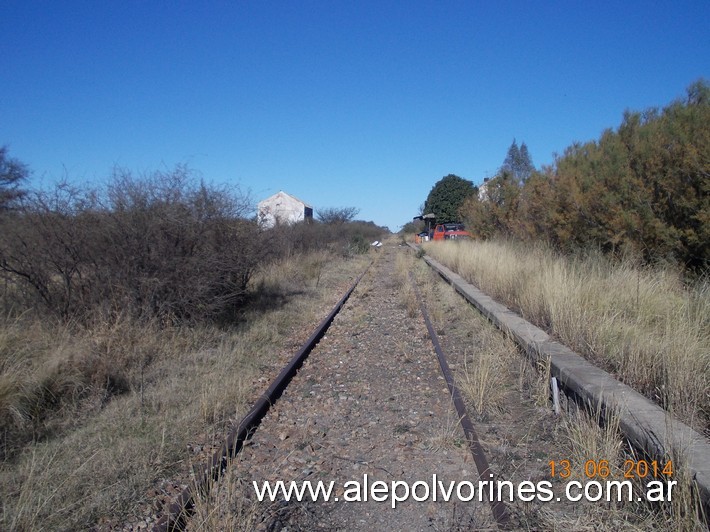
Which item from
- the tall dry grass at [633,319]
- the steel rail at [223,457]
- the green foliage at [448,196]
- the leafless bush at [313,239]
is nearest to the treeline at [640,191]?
the tall dry grass at [633,319]

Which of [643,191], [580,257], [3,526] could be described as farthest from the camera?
[580,257]

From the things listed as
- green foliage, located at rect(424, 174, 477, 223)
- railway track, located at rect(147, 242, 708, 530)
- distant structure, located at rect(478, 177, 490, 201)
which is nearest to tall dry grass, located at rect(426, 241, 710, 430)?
railway track, located at rect(147, 242, 708, 530)

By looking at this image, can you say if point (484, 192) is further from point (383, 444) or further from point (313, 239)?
point (383, 444)

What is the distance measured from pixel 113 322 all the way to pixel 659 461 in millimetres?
6978

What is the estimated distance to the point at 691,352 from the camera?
4645mm

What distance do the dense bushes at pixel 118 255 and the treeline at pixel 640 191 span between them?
25.7 ft

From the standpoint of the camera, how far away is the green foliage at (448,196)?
5513 cm

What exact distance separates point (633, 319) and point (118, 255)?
24.0ft

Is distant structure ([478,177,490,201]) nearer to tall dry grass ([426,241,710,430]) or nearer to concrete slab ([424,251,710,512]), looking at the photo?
tall dry grass ([426,241,710,430])

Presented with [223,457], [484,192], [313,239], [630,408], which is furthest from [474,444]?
[313,239]

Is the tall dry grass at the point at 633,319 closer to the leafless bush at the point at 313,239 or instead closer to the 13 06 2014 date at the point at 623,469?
the 13 06 2014 date at the point at 623,469

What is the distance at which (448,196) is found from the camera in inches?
2233

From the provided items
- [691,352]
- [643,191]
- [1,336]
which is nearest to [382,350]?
[691,352]

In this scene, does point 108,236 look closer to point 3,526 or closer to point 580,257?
point 3,526
